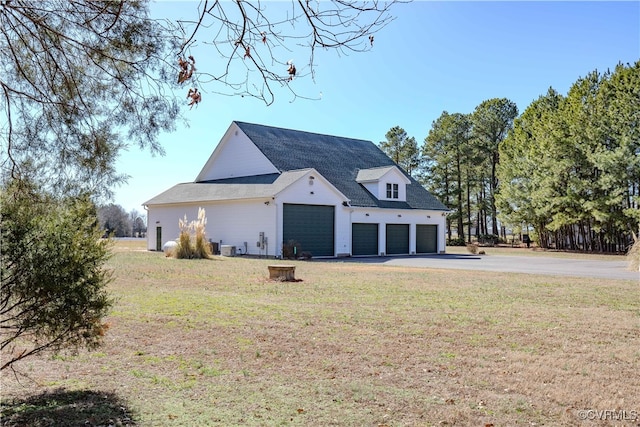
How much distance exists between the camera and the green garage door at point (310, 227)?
25.9 meters

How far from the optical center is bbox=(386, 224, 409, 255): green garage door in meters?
30.5

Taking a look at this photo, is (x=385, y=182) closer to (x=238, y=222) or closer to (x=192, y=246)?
(x=238, y=222)

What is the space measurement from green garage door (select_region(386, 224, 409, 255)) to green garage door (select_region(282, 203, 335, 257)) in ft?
14.9

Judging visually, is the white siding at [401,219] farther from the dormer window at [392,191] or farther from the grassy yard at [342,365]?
the grassy yard at [342,365]

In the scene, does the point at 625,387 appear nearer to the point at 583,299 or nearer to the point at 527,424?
the point at 527,424

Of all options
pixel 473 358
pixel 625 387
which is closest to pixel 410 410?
pixel 473 358

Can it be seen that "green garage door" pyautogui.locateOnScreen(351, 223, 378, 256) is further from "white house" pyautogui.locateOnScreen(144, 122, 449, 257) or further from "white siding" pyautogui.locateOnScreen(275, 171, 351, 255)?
"white siding" pyautogui.locateOnScreen(275, 171, 351, 255)

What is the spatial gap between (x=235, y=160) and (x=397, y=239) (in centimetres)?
1085

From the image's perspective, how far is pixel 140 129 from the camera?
17.8ft

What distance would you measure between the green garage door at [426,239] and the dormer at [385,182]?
224 centimetres

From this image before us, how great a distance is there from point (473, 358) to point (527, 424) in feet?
6.50

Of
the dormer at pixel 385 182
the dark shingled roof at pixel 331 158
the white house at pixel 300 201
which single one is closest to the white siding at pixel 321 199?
the white house at pixel 300 201

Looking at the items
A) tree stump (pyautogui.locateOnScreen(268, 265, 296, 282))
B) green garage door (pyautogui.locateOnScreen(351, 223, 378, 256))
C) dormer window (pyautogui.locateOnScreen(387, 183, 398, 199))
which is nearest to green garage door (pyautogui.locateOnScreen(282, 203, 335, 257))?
green garage door (pyautogui.locateOnScreen(351, 223, 378, 256))

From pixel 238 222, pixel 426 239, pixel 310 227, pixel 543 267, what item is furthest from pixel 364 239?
pixel 543 267
